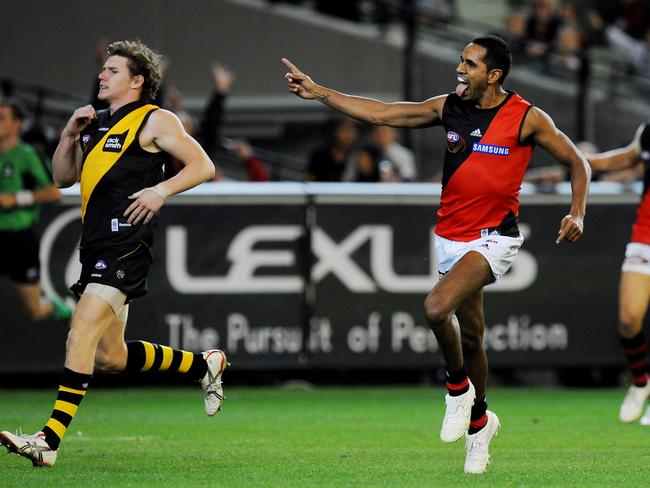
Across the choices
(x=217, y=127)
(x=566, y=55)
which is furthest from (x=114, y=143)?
(x=566, y=55)

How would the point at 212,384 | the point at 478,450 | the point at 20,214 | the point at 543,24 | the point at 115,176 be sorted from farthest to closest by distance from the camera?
the point at 543,24 → the point at 20,214 → the point at 212,384 → the point at 115,176 → the point at 478,450

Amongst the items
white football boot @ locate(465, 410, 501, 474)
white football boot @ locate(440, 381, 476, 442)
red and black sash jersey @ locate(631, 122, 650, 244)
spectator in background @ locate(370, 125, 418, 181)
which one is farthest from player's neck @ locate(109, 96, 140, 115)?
spectator in background @ locate(370, 125, 418, 181)

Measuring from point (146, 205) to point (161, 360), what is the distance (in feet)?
4.17

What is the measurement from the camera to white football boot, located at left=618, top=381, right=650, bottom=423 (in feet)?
Answer: 38.0

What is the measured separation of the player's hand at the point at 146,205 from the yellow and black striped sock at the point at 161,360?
3.41ft

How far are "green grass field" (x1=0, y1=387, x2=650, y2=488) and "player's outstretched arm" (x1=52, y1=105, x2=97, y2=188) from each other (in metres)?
1.73

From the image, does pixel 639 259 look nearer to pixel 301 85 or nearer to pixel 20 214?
pixel 301 85

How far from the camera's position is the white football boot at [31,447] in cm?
787

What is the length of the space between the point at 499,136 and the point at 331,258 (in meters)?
5.85

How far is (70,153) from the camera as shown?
8.73 metres

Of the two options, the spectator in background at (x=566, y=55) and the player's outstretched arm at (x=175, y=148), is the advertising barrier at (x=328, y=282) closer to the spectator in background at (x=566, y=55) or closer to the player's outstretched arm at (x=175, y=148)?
the spectator in background at (x=566, y=55)

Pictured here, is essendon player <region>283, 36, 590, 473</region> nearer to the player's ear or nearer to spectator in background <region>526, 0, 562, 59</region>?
the player's ear

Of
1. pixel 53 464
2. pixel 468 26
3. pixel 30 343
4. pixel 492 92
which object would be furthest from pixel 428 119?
pixel 468 26

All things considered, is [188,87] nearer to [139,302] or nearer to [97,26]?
[97,26]
